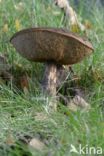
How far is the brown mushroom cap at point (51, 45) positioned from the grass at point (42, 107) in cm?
32

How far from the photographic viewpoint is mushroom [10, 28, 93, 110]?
312 centimetres

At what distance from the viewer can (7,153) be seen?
2.53 m

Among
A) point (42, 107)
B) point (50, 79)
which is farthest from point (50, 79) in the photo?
point (42, 107)

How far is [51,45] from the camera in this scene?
3.14 m

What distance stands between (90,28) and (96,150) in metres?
2.68

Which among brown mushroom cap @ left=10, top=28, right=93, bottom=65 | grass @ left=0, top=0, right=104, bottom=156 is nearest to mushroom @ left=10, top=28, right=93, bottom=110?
brown mushroom cap @ left=10, top=28, right=93, bottom=65

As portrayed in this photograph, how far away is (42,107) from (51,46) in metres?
0.42

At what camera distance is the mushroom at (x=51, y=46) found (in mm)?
3115

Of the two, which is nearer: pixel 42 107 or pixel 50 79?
pixel 42 107

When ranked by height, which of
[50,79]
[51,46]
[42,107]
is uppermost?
[51,46]

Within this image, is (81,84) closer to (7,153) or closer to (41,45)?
(41,45)

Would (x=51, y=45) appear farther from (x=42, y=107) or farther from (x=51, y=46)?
(x=42, y=107)

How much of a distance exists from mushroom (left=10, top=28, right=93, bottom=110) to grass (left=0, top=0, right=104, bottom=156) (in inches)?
11.6

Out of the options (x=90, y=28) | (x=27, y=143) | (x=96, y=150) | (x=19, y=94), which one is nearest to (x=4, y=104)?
(x=19, y=94)
